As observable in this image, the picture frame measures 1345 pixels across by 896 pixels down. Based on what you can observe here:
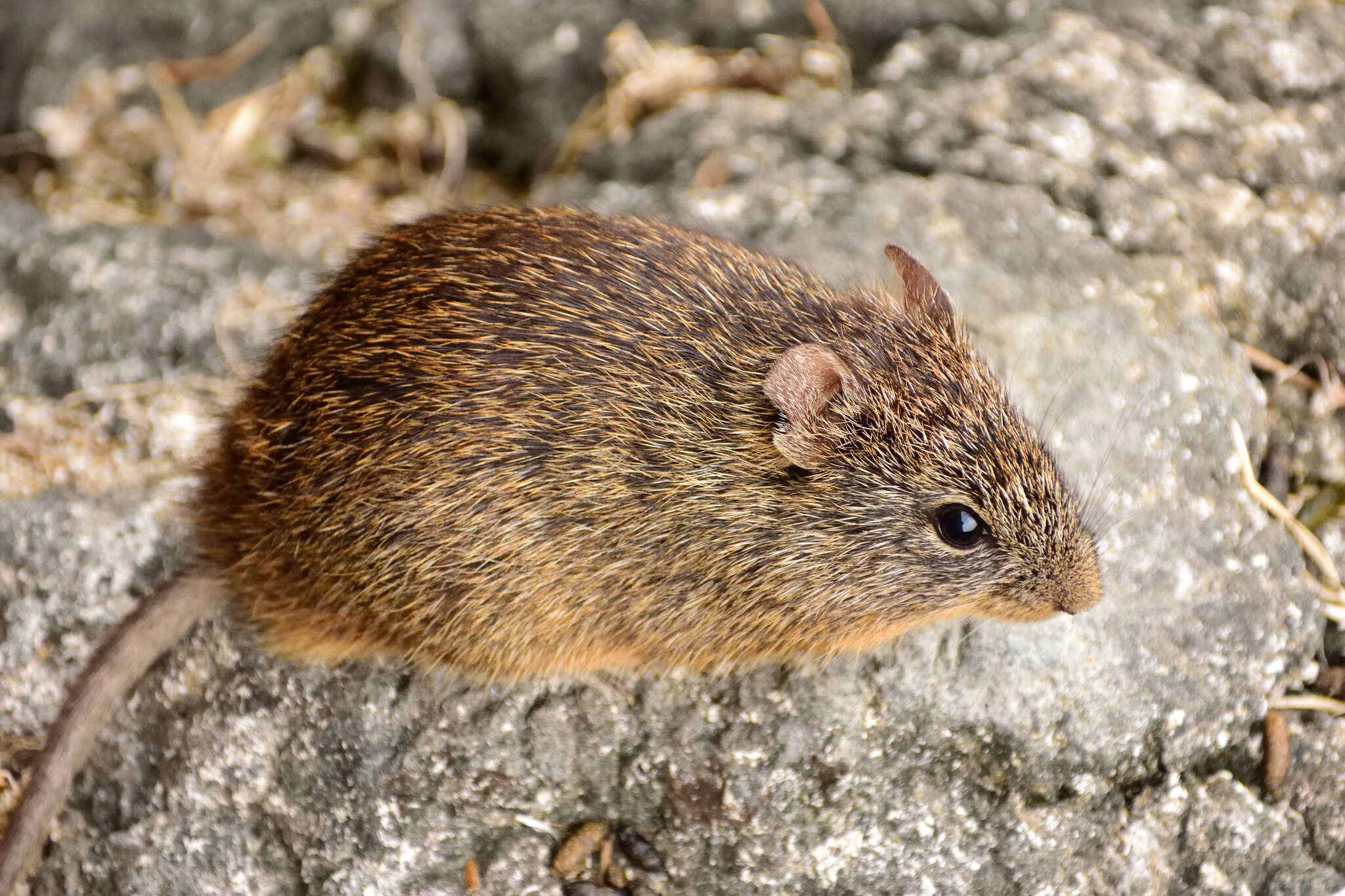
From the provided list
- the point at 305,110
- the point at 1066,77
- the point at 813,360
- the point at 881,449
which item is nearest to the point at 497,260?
the point at 813,360

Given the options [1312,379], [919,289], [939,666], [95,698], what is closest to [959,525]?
[939,666]

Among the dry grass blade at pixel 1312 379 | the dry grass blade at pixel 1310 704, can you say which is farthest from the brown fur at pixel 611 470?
the dry grass blade at pixel 1312 379

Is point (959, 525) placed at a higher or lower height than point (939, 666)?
higher

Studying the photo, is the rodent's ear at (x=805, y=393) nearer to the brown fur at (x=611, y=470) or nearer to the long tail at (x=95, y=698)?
the brown fur at (x=611, y=470)

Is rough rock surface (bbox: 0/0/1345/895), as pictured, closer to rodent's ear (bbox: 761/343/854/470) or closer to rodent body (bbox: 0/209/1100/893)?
rodent body (bbox: 0/209/1100/893)

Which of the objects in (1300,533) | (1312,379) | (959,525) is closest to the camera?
(959,525)

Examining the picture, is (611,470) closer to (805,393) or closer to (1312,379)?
(805,393)

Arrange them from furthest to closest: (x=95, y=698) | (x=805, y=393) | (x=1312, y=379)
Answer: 1. (x=1312, y=379)
2. (x=95, y=698)
3. (x=805, y=393)
